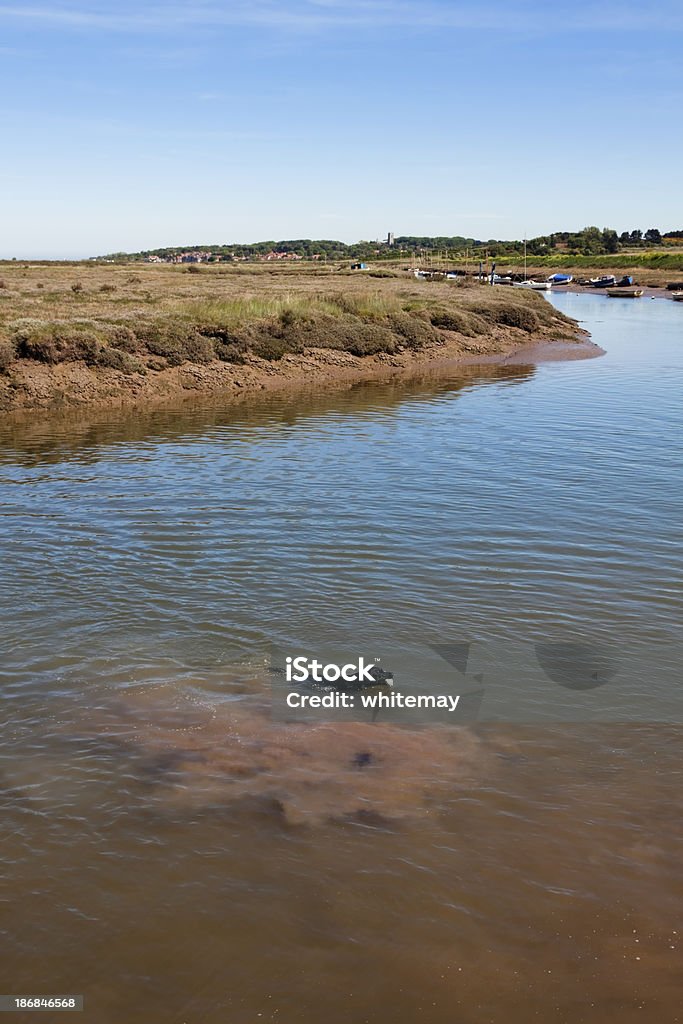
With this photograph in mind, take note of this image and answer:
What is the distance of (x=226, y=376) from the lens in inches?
1172

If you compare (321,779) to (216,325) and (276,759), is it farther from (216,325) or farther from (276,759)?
(216,325)

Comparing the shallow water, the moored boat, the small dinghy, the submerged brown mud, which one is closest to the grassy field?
the shallow water

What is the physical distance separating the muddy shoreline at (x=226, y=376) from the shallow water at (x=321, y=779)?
10.3 metres

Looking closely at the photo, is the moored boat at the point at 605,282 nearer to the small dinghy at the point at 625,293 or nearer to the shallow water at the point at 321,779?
the small dinghy at the point at 625,293

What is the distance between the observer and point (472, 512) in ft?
50.4

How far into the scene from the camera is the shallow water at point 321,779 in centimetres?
550

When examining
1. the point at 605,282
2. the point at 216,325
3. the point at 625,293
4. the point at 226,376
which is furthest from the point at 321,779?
the point at 605,282

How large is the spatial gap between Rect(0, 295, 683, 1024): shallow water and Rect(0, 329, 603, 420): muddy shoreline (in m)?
10.3

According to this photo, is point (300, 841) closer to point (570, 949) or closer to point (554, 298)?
point (570, 949)

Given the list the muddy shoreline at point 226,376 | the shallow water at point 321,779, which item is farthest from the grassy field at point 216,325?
the shallow water at point 321,779

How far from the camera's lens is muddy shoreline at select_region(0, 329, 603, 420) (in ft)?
84.7

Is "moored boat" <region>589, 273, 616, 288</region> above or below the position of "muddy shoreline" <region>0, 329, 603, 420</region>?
above

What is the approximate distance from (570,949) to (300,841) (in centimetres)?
210

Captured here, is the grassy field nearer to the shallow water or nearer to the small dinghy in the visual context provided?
the shallow water
